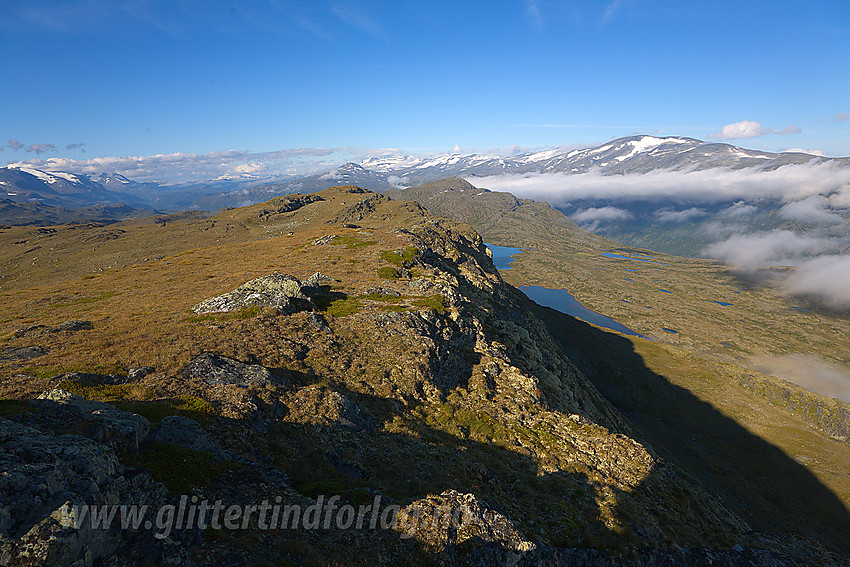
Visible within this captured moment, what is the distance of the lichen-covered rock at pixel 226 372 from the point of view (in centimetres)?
2470

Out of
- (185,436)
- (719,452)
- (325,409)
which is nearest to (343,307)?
(325,409)

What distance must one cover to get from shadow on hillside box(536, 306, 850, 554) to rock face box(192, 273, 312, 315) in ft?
282

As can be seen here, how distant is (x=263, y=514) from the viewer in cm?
1523

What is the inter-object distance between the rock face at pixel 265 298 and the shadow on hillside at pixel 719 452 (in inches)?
3386

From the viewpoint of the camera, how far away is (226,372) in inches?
1012

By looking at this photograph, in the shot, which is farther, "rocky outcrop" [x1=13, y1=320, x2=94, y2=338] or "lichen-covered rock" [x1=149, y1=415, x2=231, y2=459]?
"rocky outcrop" [x1=13, y1=320, x2=94, y2=338]

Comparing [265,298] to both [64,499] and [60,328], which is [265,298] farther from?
[64,499]

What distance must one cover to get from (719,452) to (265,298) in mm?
126181

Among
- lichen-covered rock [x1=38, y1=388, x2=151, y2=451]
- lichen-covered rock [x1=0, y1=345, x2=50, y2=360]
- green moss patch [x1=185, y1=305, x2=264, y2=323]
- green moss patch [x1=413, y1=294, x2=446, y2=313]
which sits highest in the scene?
lichen-covered rock [x1=38, y1=388, x2=151, y2=451]

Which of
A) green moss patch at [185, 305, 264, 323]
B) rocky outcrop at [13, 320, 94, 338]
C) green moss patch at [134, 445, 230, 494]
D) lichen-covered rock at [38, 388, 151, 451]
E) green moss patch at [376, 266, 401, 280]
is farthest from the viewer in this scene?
green moss patch at [376, 266, 401, 280]

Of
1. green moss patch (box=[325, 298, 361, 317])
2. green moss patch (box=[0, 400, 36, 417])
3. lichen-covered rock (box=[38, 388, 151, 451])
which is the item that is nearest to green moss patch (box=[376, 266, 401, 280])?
green moss patch (box=[325, 298, 361, 317])

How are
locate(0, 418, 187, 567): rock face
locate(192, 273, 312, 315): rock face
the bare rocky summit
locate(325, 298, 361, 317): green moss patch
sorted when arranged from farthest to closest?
locate(325, 298, 361, 317): green moss patch, locate(192, 273, 312, 315): rock face, the bare rocky summit, locate(0, 418, 187, 567): rock face

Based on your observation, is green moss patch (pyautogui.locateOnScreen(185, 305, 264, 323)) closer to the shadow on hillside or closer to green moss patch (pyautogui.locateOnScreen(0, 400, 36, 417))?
green moss patch (pyautogui.locateOnScreen(0, 400, 36, 417))

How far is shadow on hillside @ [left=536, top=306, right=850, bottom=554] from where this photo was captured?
72.2 metres
